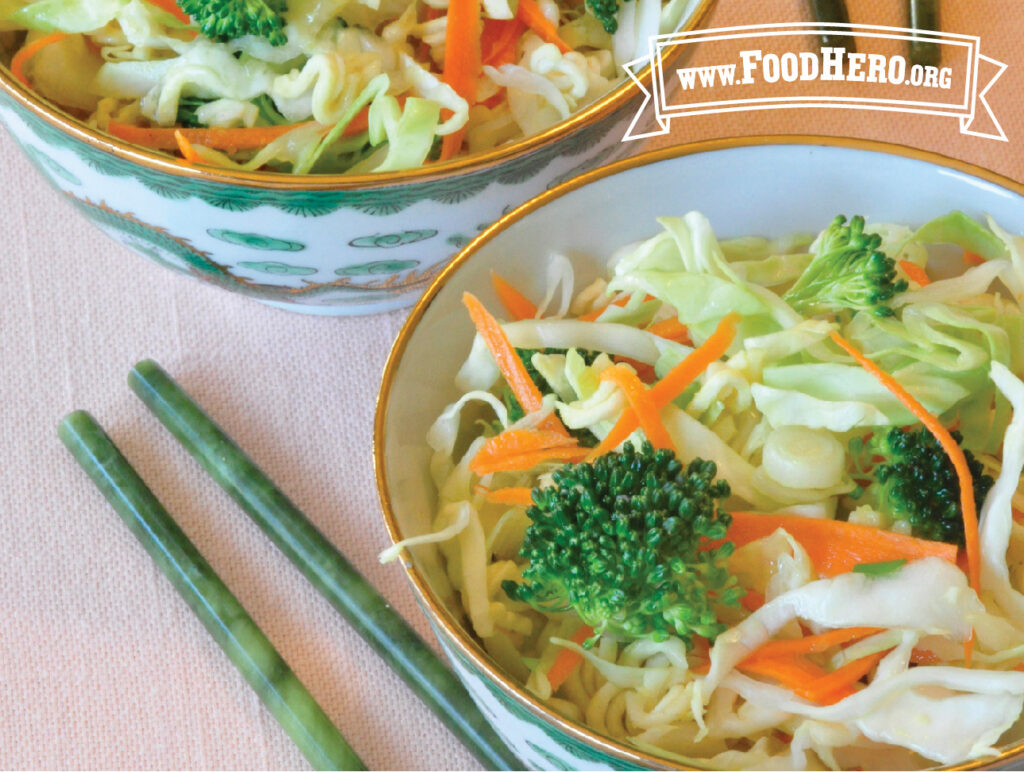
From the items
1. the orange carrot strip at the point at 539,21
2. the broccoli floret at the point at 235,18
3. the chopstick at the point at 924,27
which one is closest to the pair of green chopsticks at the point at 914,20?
the chopstick at the point at 924,27

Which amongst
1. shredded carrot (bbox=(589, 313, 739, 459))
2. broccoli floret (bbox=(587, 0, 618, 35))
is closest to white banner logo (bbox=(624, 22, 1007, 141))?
broccoli floret (bbox=(587, 0, 618, 35))

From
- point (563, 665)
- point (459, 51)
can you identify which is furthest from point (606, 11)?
point (563, 665)

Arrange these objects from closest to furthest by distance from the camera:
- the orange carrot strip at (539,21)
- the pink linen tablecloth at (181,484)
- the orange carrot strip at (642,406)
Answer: the orange carrot strip at (642,406) → the pink linen tablecloth at (181,484) → the orange carrot strip at (539,21)

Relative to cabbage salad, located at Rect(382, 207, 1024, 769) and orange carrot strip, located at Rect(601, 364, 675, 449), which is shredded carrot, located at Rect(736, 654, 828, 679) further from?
orange carrot strip, located at Rect(601, 364, 675, 449)

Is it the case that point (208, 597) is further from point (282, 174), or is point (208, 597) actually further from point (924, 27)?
point (924, 27)

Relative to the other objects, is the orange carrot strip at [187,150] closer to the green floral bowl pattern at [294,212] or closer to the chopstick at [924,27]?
the green floral bowl pattern at [294,212]

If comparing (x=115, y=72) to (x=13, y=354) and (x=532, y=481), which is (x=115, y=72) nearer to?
Answer: (x=13, y=354)
